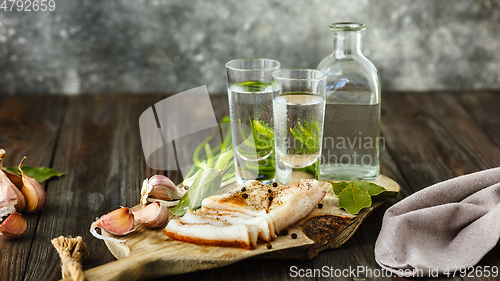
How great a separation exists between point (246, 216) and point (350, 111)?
0.56 metres

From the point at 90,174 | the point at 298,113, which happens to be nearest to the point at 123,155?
the point at 90,174

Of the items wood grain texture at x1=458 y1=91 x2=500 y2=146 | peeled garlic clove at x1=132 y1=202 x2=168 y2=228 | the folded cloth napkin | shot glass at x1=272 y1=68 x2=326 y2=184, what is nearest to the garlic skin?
peeled garlic clove at x1=132 y1=202 x2=168 y2=228

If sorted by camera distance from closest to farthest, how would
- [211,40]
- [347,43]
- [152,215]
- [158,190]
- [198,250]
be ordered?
1. [198,250]
2. [152,215]
3. [158,190]
4. [347,43]
5. [211,40]

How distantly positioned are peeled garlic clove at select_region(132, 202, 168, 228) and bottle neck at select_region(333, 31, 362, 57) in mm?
735

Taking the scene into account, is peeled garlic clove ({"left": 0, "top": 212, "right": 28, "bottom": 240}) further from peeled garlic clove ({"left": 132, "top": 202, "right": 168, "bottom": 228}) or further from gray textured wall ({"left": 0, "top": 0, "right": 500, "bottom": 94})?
gray textured wall ({"left": 0, "top": 0, "right": 500, "bottom": 94})

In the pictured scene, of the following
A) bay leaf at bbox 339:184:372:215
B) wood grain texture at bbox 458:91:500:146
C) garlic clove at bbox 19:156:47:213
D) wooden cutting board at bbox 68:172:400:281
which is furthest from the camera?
wood grain texture at bbox 458:91:500:146

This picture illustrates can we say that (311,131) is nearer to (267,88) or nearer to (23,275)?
(267,88)

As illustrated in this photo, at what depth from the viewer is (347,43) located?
1490 mm

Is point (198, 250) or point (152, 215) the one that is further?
point (152, 215)

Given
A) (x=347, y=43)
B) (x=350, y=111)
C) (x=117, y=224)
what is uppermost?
(x=347, y=43)

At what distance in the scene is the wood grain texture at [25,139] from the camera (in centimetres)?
122

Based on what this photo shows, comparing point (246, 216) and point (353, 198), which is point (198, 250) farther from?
point (353, 198)

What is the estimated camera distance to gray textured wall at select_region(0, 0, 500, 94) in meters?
2.76

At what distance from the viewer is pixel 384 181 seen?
1.52 metres
